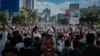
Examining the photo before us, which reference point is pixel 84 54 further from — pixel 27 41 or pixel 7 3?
pixel 7 3

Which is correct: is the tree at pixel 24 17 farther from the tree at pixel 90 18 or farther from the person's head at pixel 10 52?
the person's head at pixel 10 52

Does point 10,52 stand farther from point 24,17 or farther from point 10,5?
point 24,17

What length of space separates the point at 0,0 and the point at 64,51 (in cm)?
2016

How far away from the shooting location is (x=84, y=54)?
27.7 feet

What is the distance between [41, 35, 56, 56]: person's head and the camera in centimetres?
673

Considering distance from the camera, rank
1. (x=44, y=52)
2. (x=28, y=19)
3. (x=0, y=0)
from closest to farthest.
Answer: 1. (x=44, y=52)
2. (x=0, y=0)
3. (x=28, y=19)

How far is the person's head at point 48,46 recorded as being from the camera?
673 cm

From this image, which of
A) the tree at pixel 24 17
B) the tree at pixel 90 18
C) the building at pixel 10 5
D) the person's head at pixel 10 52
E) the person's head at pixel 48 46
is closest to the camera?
the person's head at pixel 48 46

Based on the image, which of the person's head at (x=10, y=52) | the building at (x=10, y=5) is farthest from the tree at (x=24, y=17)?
the person's head at (x=10, y=52)

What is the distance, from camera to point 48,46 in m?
6.83

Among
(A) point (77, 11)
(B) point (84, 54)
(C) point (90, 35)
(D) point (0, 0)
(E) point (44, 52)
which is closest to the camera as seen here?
(E) point (44, 52)

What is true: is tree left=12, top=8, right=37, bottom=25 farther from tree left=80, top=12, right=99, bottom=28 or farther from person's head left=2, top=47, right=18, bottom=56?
person's head left=2, top=47, right=18, bottom=56

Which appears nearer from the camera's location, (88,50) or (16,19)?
(88,50)

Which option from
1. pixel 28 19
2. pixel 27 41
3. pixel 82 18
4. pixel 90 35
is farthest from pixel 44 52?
pixel 28 19
